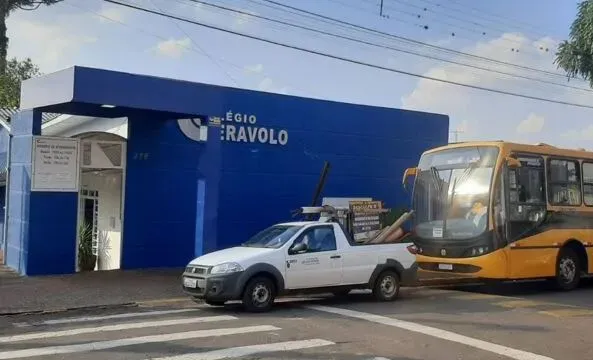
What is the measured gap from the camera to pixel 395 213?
20141 mm

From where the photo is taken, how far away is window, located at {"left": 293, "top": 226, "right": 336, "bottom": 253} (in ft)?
41.3

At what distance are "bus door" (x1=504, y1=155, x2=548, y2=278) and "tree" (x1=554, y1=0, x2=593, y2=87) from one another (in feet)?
11.0

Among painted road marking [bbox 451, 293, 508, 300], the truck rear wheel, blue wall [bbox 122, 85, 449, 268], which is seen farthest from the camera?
blue wall [bbox 122, 85, 449, 268]

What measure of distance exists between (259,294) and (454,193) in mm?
5714

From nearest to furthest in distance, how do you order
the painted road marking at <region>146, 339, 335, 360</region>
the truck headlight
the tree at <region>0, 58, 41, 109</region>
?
the painted road marking at <region>146, 339, 335, 360</region> → the truck headlight → the tree at <region>0, 58, 41, 109</region>

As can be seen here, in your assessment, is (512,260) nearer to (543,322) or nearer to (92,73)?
(543,322)

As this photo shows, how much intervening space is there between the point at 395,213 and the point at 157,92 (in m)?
8.12

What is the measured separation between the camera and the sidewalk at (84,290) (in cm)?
1248

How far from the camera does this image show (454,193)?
15.4 meters

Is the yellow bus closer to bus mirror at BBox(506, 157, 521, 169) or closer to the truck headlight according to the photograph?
bus mirror at BBox(506, 157, 521, 169)

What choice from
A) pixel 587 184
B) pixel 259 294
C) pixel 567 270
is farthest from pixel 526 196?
pixel 259 294

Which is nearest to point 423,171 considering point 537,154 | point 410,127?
point 537,154

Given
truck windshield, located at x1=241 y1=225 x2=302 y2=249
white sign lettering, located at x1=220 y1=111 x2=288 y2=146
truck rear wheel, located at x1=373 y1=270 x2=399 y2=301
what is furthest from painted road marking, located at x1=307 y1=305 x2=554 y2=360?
white sign lettering, located at x1=220 y1=111 x2=288 y2=146

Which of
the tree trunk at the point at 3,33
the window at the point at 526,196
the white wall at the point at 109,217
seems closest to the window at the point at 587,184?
the window at the point at 526,196
